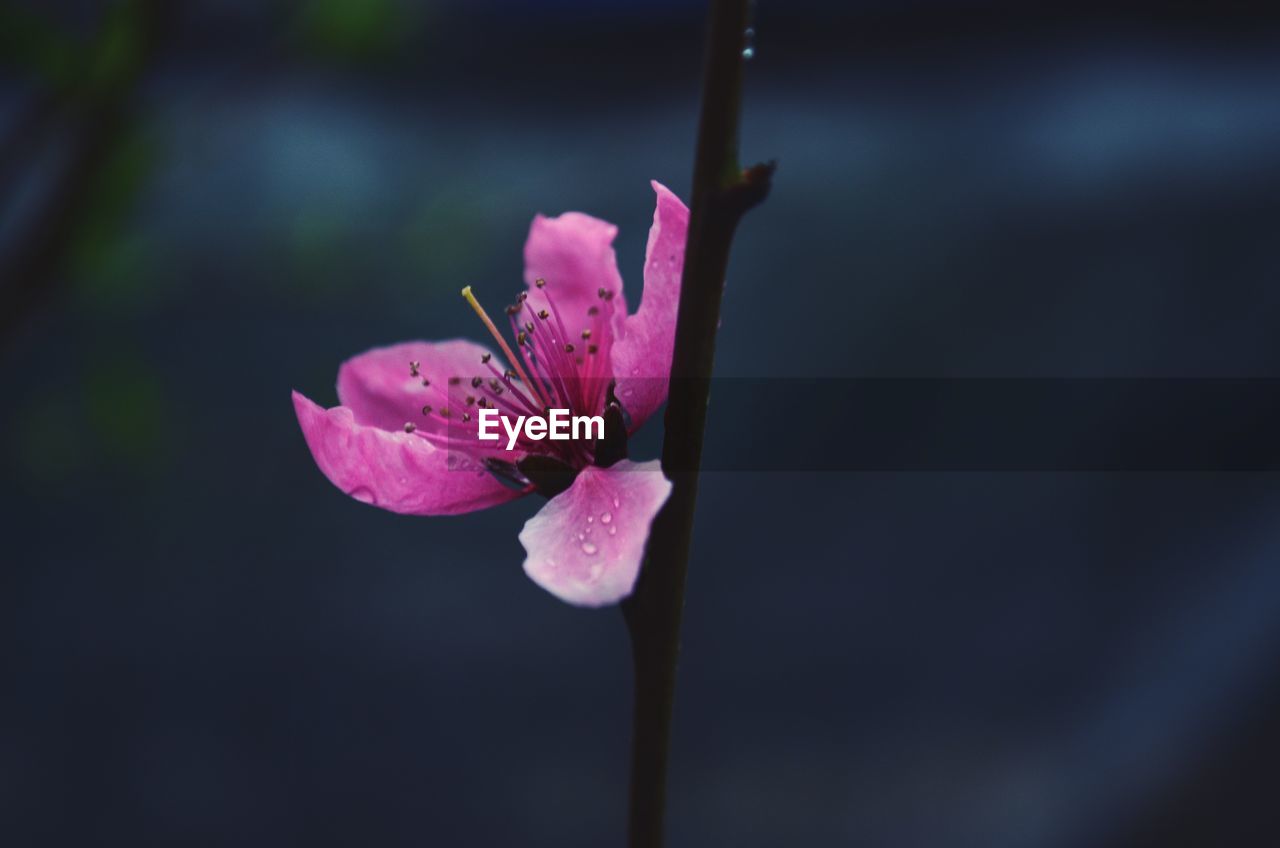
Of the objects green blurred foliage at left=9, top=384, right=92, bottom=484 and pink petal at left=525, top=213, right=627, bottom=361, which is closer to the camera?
pink petal at left=525, top=213, right=627, bottom=361

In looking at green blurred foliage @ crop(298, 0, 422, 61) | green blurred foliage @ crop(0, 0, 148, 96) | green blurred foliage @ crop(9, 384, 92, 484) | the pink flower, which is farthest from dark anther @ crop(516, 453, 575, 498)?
green blurred foliage @ crop(9, 384, 92, 484)

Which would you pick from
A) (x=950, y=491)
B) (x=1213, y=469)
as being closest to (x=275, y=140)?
(x=950, y=491)

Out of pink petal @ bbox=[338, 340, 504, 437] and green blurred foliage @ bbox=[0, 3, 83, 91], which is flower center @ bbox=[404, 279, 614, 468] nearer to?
pink petal @ bbox=[338, 340, 504, 437]

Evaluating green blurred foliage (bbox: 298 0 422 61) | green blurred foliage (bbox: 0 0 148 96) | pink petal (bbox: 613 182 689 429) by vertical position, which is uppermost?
green blurred foliage (bbox: 298 0 422 61)

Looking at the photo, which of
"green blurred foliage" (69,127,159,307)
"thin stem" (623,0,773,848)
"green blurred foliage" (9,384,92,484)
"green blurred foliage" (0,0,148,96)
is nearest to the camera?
"thin stem" (623,0,773,848)

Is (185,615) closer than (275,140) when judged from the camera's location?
Yes

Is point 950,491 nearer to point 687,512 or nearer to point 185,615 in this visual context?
point 185,615
